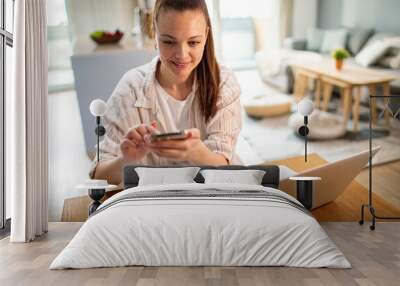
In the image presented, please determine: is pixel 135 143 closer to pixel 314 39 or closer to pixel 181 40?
pixel 181 40

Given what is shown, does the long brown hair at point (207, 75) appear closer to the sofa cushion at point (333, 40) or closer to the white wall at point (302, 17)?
the white wall at point (302, 17)

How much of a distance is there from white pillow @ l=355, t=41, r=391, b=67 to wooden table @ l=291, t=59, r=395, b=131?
7 cm

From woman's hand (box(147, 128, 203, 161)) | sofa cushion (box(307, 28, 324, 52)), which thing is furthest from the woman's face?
sofa cushion (box(307, 28, 324, 52))

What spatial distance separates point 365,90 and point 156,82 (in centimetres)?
196

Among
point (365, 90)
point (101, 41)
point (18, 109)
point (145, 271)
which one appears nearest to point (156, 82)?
point (101, 41)

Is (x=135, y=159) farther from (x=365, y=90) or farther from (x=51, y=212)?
(x=365, y=90)

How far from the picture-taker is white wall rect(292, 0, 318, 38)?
627 cm

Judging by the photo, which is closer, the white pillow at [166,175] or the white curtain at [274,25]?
the white pillow at [166,175]

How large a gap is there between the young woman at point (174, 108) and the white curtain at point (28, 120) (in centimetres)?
80

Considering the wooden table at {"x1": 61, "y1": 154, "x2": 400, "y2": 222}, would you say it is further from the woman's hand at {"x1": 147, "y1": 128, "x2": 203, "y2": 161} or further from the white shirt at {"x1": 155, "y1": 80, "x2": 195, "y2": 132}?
the white shirt at {"x1": 155, "y1": 80, "x2": 195, "y2": 132}

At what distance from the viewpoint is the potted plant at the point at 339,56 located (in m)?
6.23

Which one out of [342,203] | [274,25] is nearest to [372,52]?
[274,25]

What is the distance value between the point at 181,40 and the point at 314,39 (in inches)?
51.1

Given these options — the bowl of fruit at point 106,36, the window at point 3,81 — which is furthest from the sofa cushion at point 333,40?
the window at point 3,81
